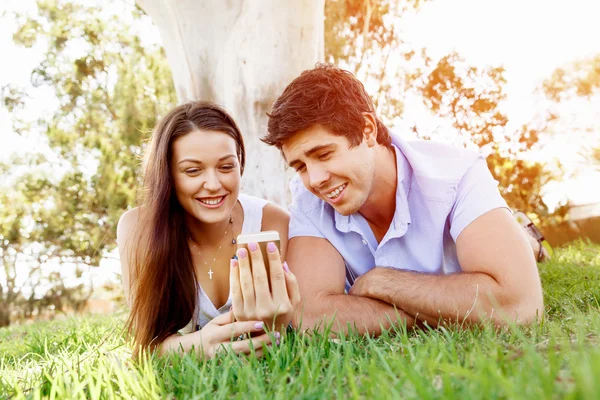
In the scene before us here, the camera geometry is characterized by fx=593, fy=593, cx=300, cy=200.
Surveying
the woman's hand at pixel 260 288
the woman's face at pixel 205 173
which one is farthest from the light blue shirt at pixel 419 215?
the woman's hand at pixel 260 288

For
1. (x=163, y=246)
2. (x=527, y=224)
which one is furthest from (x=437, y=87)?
(x=163, y=246)

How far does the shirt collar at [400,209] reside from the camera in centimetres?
344

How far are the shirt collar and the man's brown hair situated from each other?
0.34m

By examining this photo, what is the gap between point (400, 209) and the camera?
345cm

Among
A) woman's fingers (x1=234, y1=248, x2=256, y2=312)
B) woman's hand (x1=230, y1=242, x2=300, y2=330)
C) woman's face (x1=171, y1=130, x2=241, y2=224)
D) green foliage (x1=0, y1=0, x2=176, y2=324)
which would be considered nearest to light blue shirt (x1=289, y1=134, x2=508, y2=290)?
woman's face (x1=171, y1=130, x2=241, y2=224)

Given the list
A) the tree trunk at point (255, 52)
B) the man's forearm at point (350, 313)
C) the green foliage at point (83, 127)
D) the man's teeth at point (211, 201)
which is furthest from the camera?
the green foliage at point (83, 127)

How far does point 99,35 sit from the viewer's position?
15.1 m

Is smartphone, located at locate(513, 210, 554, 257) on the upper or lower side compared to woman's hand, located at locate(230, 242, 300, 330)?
lower

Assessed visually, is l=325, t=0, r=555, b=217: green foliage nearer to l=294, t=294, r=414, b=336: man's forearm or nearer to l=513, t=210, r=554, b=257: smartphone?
l=513, t=210, r=554, b=257: smartphone

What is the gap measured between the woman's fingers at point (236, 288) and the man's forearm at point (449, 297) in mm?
805

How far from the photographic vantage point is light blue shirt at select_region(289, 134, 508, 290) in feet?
10.8

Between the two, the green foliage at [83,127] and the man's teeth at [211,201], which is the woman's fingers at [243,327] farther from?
the green foliage at [83,127]

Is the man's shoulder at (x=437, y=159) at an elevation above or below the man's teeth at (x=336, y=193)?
above

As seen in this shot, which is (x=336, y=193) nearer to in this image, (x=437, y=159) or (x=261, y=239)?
(x=437, y=159)
